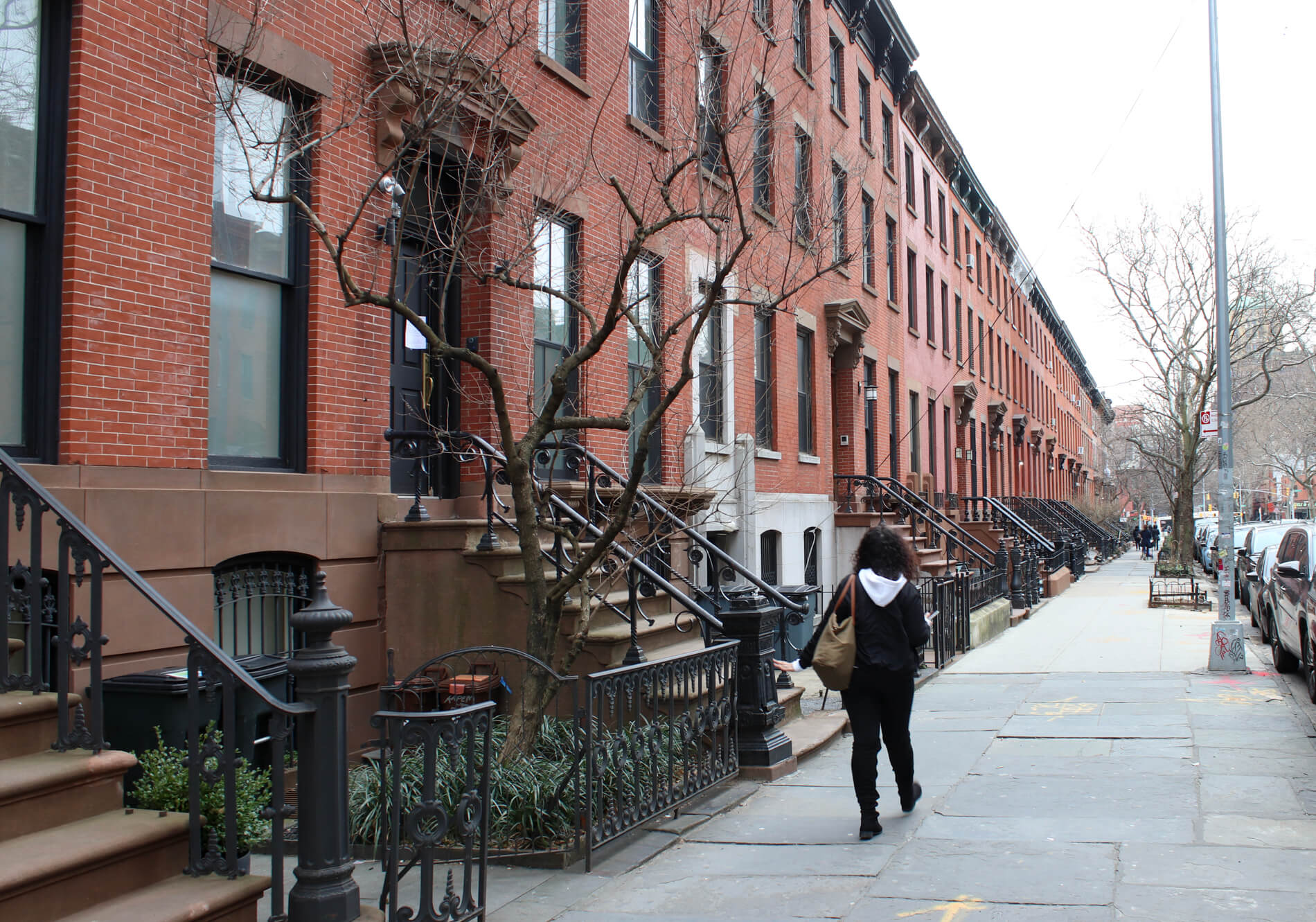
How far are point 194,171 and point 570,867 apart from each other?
4875mm

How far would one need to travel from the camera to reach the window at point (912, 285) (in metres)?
25.7

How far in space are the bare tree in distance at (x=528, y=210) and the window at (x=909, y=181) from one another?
1327cm

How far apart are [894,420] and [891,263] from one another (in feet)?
11.2

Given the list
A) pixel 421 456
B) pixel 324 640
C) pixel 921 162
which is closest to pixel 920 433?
pixel 921 162

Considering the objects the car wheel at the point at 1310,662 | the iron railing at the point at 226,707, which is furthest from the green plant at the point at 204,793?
the car wheel at the point at 1310,662

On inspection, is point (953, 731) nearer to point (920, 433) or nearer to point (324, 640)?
point (324, 640)

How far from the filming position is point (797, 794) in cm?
732

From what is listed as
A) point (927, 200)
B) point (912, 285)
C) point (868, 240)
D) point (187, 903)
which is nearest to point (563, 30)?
point (187, 903)

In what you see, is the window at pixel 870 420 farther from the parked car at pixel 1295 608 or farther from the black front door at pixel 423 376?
the black front door at pixel 423 376

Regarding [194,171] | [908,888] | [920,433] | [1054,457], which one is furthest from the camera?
[1054,457]

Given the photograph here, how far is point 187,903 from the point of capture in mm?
4066

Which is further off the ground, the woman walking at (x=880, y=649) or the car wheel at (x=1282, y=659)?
the woman walking at (x=880, y=649)

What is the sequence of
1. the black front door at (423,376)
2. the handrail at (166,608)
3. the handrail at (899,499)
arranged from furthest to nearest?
the handrail at (899,499) < the black front door at (423,376) < the handrail at (166,608)

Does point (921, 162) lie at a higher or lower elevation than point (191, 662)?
higher
